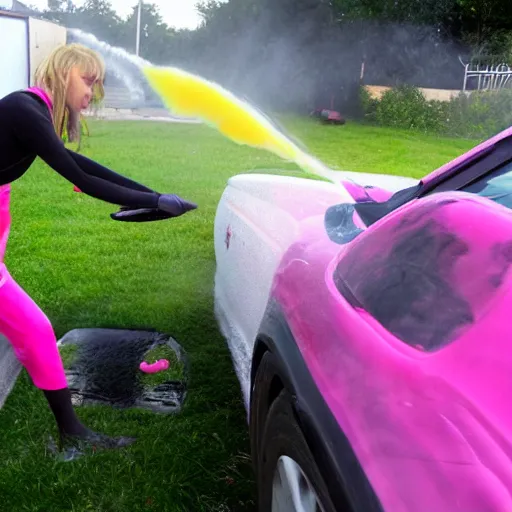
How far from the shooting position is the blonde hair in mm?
2561

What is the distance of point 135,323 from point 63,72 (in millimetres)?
2024

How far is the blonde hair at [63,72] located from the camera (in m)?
2.56

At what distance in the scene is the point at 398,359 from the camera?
1328 millimetres

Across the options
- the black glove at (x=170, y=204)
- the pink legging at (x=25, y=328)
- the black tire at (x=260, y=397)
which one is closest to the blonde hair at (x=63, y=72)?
the pink legging at (x=25, y=328)

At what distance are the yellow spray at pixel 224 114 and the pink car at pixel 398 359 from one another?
920 millimetres

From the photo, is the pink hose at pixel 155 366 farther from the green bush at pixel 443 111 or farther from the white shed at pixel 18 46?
the white shed at pixel 18 46

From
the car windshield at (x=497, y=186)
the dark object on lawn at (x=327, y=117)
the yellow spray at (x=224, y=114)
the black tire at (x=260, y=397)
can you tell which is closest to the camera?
the car windshield at (x=497, y=186)

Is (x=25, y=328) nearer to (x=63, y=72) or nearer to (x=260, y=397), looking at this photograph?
(x=63, y=72)

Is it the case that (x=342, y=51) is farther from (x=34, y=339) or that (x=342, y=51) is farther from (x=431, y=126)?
(x=34, y=339)

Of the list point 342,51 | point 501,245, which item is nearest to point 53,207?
point 501,245

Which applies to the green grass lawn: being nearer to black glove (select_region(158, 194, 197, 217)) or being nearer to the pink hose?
A: the pink hose

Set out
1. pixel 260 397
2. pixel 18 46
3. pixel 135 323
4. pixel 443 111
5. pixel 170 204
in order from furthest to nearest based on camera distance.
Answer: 1. pixel 443 111
2. pixel 18 46
3. pixel 135 323
4. pixel 170 204
5. pixel 260 397

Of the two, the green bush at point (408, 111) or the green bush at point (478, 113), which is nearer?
the green bush at point (478, 113)

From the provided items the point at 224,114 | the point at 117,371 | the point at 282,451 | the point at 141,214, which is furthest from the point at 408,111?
the point at 282,451
